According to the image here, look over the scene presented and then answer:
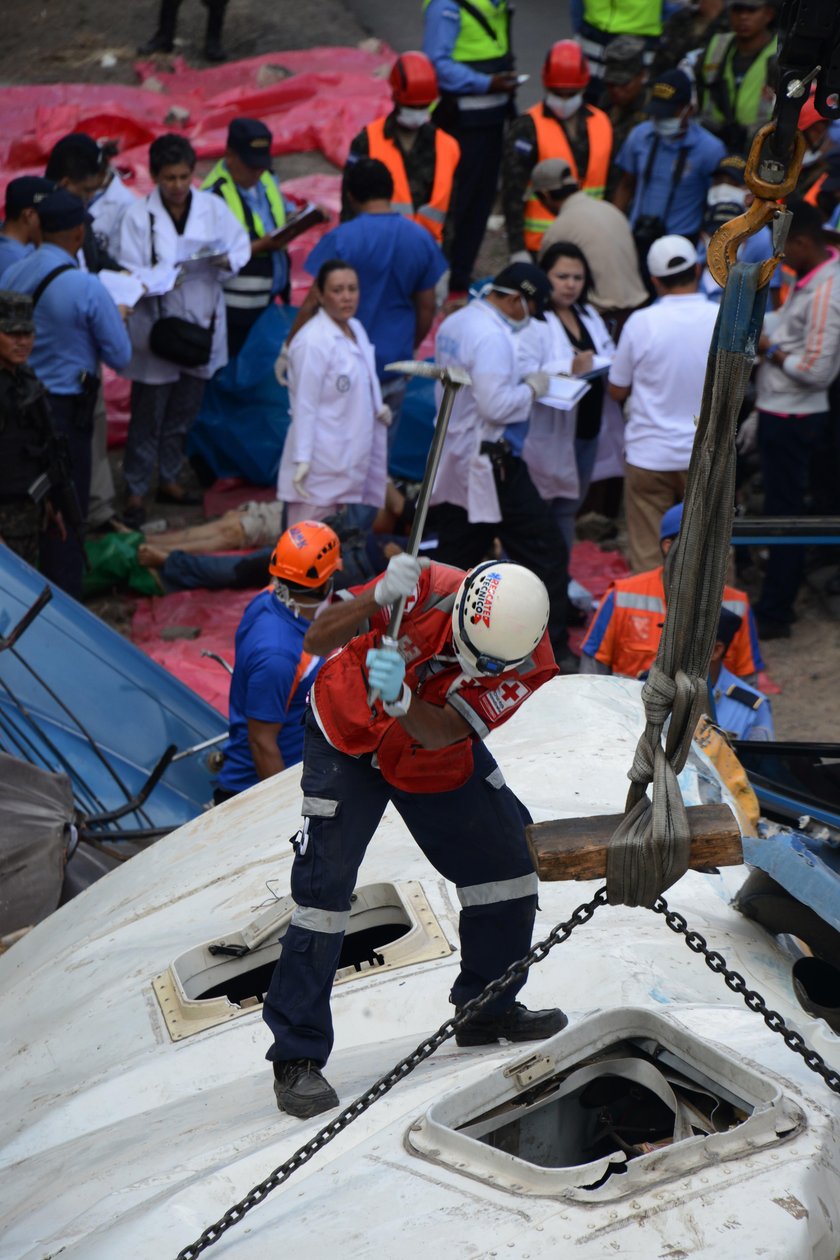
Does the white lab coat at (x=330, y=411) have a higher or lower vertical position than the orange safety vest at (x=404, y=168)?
lower

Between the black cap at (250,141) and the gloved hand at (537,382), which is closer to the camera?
the gloved hand at (537,382)

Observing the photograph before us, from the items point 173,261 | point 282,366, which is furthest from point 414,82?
point 282,366

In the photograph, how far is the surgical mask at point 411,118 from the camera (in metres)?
9.95

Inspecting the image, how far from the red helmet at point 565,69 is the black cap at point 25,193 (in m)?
3.52

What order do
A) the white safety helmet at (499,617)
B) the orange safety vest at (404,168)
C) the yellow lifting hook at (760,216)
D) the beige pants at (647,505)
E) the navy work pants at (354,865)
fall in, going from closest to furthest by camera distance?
the yellow lifting hook at (760,216) → the white safety helmet at (499,617) → the navy work pants at (354,865) → the beige pants at (647,505) → the orange safety vest at (404,168)

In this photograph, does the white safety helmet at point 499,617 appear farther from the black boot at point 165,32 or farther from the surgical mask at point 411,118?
the black boot at point 165,32

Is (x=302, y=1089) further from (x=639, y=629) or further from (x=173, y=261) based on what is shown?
(x=173, y=261)

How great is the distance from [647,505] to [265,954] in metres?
4.62

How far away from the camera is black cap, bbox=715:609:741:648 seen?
252 inches

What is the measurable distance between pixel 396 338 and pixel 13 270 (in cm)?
232

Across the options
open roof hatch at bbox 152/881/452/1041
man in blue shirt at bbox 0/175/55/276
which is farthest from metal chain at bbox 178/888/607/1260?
man in blue shirt at bbox 0/175/55/276

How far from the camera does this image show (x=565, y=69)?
10047mm

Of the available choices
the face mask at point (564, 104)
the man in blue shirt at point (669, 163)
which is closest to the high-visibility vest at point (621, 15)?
the face mask at point (564, 104)

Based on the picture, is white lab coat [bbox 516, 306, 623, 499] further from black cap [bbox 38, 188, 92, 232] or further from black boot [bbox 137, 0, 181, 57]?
black boot [bbox 137, 0, 181, 57]
